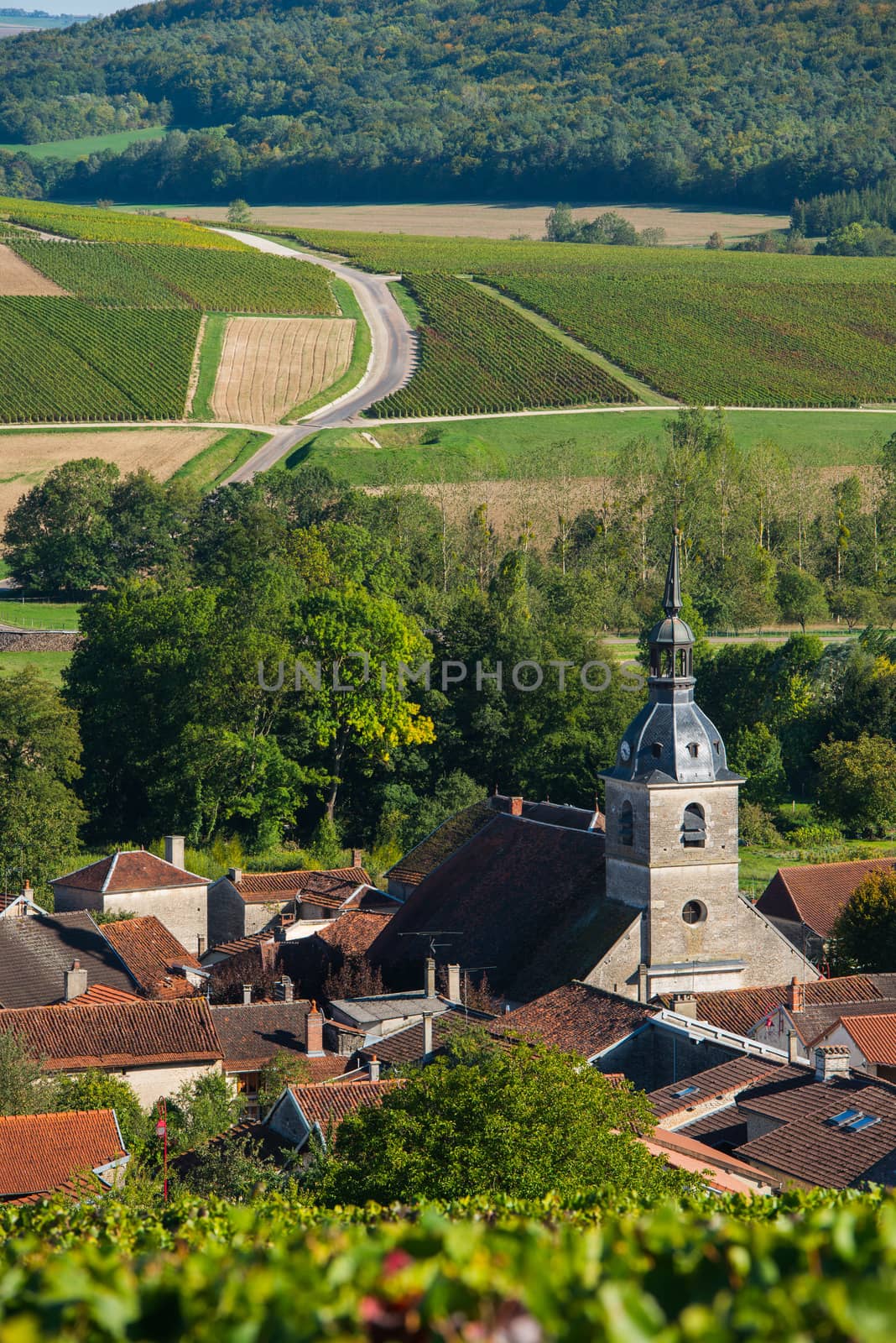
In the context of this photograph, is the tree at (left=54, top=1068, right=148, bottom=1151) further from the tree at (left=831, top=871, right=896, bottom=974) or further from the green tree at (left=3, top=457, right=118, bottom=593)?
the green tree at (left=3, top=457, right=118, bottom=593)

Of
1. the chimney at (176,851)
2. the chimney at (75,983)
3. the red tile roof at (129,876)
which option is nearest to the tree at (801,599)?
the chimney at (176,851)

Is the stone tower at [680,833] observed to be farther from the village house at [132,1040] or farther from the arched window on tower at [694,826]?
the village house at [132,1040]

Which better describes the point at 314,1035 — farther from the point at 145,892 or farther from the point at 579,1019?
the point at 145,892

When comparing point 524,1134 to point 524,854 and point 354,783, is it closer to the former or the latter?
point 524,854

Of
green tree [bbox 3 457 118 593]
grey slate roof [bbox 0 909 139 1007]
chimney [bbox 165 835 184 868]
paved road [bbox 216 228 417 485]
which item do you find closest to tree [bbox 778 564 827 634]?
paved road [bbox 216 228 417 485]

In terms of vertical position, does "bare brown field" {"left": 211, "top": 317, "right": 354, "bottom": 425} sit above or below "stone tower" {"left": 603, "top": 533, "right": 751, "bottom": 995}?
above

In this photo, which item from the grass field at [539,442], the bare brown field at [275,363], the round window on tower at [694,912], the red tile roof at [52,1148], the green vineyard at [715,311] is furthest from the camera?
the green vineyard at [715,311]

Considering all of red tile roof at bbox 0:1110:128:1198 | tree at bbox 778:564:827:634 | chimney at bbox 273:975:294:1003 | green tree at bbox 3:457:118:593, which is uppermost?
green tree at bbox 3:457:118:593
